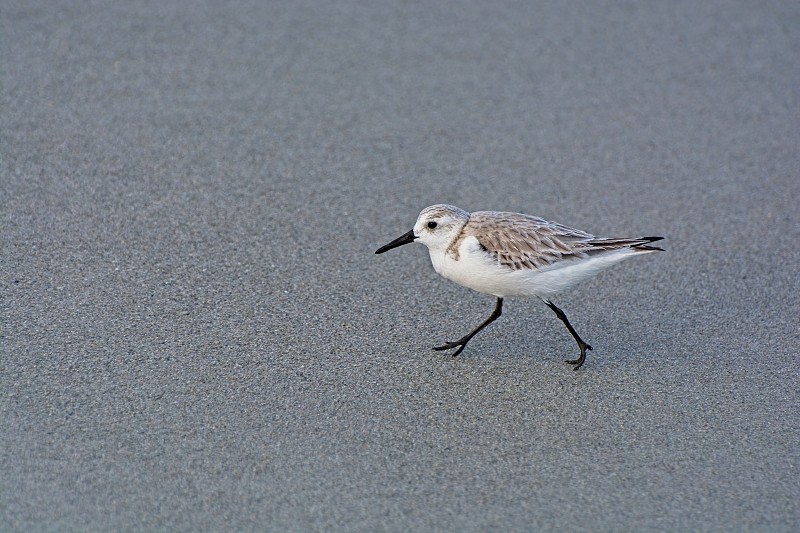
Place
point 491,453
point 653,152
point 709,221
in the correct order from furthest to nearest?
point 653,152 → point 709,221 → point 491,453

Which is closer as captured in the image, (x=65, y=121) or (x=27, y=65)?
(x=65, y=121)

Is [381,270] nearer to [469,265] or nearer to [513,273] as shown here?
[469,265]

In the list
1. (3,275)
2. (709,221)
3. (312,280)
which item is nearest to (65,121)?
(3,275)

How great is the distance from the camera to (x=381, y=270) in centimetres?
634

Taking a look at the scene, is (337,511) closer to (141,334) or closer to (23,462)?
(23,462)

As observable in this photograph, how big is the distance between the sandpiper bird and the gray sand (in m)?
0.43

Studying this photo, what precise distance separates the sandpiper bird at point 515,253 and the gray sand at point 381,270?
0.43m

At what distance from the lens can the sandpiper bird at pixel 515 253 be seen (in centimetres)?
538

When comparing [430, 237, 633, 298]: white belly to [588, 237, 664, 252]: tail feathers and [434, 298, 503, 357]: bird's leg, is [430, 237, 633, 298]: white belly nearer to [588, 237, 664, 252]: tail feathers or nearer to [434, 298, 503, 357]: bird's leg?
[588, 237, 664, 252]: tail feathers

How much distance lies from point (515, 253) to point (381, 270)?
1205 mm

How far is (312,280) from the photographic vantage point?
6.14 m

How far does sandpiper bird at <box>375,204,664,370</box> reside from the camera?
538 cm

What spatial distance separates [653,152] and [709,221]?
1.00 metres

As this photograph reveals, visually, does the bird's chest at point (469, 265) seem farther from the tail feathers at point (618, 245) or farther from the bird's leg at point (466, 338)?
the tail feathers at point (618, 245)
